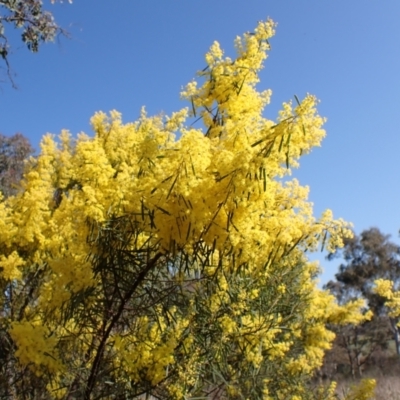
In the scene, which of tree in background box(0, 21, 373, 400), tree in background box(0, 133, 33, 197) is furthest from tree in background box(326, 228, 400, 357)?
tree in background box(0, 21, 373, 400)

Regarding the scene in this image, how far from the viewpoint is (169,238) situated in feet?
8.20

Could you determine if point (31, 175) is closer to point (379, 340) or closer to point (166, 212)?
point (166, 212)

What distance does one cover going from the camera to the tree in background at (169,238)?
7.88 feet

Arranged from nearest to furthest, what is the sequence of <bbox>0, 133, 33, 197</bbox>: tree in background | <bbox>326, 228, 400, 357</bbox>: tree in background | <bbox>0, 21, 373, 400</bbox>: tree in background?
<bbox>0, 21, 373, 400</bbox>: tree in background, <bbox>0, 133, 33, 197</bbox>: tree in background, <bbox>326, 228, 400, 357</bbox>: tree in background

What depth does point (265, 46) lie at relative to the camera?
3.11 m

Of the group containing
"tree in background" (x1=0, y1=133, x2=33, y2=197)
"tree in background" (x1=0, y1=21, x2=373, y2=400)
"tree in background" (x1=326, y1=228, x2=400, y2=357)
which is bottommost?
"tree in background" (x1=0, y1=21, x2=373, y2=400)

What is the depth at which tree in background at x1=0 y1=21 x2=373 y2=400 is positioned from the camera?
7.88 feet

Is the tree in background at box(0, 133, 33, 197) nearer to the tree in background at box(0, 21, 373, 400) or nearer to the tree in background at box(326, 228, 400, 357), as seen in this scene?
the tree in background at box(0, 21, 373, 400)

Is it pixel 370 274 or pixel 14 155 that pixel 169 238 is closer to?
pixel 14 155

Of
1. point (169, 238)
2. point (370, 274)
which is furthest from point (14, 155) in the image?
point (370, 274)

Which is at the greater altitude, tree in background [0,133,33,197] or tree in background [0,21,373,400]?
tree in background [0,133,33,197]

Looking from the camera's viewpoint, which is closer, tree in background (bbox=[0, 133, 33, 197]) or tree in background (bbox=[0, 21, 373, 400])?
tree in background (bbox=[0, 21, 373, 400])

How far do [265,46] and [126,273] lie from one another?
5.63ft

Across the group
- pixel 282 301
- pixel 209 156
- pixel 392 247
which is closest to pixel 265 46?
pixel 209 156
